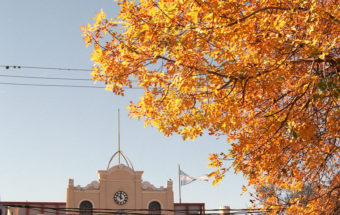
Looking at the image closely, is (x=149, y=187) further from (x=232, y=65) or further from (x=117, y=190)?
(x=232, y=65)

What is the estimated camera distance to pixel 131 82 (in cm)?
1050

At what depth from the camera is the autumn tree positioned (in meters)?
8.86

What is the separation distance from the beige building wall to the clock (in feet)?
0.53

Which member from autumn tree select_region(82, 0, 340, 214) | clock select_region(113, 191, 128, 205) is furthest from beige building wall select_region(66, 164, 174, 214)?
autumn tree select_region(82, 0, 340, 214)

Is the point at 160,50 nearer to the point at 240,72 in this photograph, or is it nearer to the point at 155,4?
the point at 155,4

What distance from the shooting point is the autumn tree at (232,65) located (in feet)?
29.1

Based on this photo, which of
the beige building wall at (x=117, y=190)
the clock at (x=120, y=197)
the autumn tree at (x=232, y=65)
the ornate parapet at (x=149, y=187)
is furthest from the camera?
the ornate parapet at (x=149, y=187)

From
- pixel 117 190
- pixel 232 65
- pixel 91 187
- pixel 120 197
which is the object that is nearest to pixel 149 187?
pixel 120 197

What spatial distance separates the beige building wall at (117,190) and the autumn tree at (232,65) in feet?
91.5

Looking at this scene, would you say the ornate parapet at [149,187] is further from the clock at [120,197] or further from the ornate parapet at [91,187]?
the ornate parapet at [91,187]

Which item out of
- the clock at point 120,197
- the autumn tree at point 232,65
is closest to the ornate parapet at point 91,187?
the clock at point 120,197

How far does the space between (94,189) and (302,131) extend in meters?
30.9

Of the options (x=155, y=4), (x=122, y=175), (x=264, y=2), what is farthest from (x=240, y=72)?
→ (x=122, y=175)

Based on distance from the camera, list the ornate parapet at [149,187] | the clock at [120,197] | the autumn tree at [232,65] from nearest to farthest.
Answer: the autumn tree at [232,65], the clock at [120,197], the ornate parapet at [149,187]
